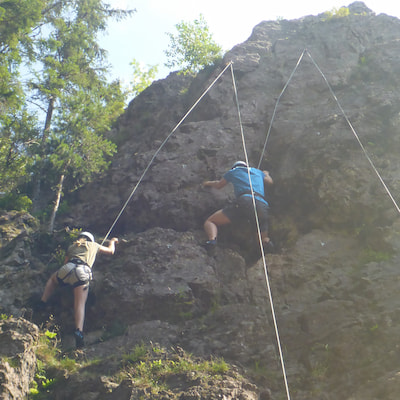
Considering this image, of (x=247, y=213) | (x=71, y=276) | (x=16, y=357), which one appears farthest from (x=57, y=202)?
(x=16, y=357)

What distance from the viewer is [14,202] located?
32.6 feet

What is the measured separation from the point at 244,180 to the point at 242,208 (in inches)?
23.2

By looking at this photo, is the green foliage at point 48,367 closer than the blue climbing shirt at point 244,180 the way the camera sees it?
Yes

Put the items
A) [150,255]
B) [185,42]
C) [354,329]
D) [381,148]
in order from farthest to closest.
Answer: [185,42] → [381,148] → [150,255] → [354,329]

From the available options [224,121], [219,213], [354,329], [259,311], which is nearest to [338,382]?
[354,329]

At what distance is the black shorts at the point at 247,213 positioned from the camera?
8172 millimetres

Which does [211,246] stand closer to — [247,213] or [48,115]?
[247,213]

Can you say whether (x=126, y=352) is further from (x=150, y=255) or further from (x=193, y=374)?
(x=150, y=255)

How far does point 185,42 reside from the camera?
15.2 metres

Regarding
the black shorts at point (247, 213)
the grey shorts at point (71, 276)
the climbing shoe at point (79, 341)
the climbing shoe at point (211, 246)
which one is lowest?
the climbing shoe at point (79, 341)

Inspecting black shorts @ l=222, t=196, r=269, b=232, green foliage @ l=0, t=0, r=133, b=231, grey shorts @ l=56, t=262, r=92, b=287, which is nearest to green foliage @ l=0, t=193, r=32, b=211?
green foliage @ l=0, t=0, r=133, b=231

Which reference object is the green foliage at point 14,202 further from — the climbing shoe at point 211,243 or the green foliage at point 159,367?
the green foliage at point 159,367

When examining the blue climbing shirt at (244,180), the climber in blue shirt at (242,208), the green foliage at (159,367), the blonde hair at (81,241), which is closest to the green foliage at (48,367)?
the green foliage at (159,367)

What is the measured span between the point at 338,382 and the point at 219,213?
11.8 feet
